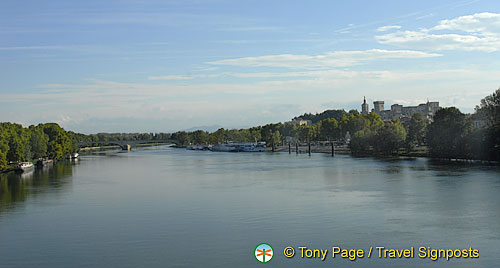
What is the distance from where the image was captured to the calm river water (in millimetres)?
17203

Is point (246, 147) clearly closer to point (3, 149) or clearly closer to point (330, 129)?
point (330, 129)

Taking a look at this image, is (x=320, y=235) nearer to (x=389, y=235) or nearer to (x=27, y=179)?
(x=389, y=235)

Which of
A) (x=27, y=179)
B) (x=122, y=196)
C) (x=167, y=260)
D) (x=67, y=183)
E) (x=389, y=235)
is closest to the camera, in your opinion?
(x=167, y=260)

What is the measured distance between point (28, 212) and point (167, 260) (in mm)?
13738

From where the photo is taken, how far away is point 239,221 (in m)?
23.1

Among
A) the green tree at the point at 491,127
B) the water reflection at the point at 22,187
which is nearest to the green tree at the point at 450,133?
the green tree at the point at 491,127

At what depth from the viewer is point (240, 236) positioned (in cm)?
1977

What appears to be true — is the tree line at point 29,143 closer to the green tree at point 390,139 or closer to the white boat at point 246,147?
the green tree at point 390,139

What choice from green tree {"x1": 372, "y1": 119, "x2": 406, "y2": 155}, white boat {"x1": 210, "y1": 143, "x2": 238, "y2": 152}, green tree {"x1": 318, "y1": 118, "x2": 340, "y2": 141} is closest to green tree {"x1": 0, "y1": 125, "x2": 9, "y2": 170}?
green tree {"x1": 372, "y1": 119, "x2": 406, "y2": 155}

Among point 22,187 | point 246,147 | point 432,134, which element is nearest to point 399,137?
point 432,134

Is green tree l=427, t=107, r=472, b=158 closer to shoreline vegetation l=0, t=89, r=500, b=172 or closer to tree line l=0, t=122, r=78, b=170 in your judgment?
shoreline vegetation l=0, t=89, r=500, b=172

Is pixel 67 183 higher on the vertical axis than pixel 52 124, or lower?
lower

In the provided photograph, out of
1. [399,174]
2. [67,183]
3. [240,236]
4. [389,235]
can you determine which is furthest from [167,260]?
[399,174]

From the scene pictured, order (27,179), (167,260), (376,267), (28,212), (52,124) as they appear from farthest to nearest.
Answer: (52,124), (27,179), (28,212), (167,260), (376,267)
